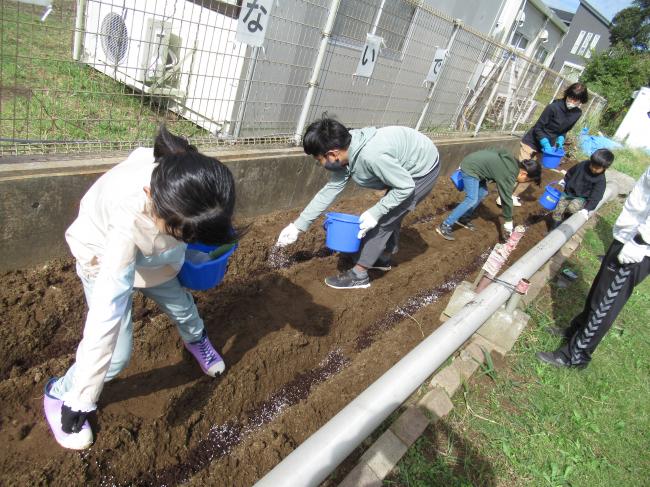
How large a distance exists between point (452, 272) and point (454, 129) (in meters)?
5.12

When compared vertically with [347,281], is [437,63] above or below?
above

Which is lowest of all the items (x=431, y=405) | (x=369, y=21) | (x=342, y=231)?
(x=431, y=405)

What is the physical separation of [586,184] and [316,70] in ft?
Result: 12.2

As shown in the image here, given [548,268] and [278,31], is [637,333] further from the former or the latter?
[278,31]

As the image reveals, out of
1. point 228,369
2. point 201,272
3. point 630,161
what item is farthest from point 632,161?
point 201,272

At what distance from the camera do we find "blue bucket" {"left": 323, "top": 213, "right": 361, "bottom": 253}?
3461 millimetres

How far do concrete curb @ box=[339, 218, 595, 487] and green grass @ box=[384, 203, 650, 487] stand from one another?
7cm

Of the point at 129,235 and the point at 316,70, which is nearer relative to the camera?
the point at 129,235

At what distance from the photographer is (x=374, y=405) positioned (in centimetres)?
184

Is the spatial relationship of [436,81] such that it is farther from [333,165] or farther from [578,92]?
[333,165]

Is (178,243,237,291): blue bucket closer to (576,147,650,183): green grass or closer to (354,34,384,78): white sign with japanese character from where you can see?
(354,34,384,78): white sign with japanese character

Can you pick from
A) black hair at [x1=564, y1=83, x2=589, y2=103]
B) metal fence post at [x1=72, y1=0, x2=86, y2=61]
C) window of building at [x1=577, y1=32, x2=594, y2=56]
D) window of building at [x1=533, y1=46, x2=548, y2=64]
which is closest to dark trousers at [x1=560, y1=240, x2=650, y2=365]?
black hair at [x1=564, y1=83, x2=589, y2=103]

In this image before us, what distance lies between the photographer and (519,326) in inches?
125

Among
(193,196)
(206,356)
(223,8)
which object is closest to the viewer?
(193,196)
